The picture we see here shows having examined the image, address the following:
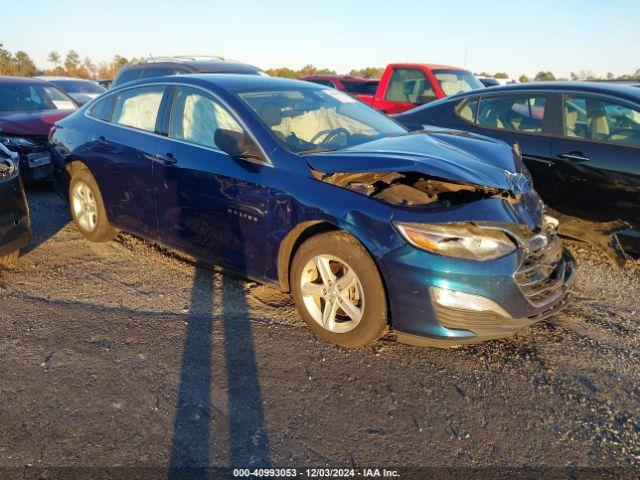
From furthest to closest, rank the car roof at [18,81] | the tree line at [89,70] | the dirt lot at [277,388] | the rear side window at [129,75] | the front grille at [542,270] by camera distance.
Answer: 1. the tree line at [89,70]
2. the rear side window at [129,75]
3. the car roof at [18,81]
4. the front grille at [542,270]
5. the dirt lot at [277,388]

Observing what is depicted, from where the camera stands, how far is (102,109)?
4906 mm

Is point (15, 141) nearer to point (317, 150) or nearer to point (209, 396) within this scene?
point (317, 150)

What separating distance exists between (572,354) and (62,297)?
11.9 feet

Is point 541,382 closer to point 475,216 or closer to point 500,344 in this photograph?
point 500,344

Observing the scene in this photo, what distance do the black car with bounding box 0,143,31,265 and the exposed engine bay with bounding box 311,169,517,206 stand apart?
2.63m

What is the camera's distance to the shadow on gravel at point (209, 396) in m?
2.35

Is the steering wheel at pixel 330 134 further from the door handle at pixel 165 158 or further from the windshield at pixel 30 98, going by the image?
the windshield at pixel 30 98

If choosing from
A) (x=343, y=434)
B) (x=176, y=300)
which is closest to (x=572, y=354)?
(x=343, y=434)

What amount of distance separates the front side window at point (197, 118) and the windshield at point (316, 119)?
0.21 meters

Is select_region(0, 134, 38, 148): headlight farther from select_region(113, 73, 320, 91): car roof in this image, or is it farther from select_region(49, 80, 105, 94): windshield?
select_region(49, 80, 105, 94): windshield

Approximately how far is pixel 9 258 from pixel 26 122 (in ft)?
11.3

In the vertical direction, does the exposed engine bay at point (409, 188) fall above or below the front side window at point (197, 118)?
below

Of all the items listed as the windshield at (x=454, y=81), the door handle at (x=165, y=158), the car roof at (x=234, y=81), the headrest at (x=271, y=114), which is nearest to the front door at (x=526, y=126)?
the car roof at (x=234, y=81)

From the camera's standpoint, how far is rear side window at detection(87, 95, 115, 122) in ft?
15.8
